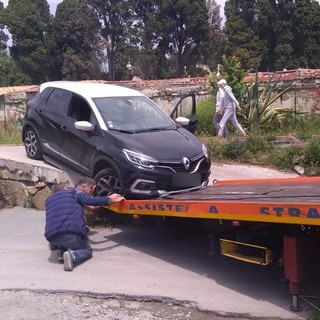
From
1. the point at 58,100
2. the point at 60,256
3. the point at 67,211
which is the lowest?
the point at 60,256

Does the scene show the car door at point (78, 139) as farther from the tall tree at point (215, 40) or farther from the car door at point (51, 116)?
the tall tree at point (215, 40)

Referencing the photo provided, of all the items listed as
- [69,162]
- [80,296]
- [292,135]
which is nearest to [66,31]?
[292,135]

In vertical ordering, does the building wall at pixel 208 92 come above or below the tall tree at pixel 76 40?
below

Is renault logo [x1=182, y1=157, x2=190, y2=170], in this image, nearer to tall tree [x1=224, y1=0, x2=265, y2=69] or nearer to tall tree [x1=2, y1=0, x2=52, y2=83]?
tall tree [x1=224, y1=0, x2=265, y2=69]

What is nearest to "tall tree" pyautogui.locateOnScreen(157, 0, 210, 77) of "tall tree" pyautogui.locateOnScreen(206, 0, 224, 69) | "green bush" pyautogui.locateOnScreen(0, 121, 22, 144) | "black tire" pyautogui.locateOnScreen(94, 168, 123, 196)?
"tall tree" pyautogui.locateOnScreen(206, 0, 224, 69)

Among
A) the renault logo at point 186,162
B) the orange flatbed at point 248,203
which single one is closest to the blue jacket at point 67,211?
the orange flatbed at point 248,203

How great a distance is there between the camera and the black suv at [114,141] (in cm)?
760

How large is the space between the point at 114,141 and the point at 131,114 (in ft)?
3.09

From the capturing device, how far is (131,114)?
28.8 feet

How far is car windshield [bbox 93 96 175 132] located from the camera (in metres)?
8.43

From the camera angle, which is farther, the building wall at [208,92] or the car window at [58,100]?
the building wall at [208,92]

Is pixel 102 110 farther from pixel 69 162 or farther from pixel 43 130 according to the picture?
pixel 43 130

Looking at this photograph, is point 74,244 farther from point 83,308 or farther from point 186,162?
point 186,162

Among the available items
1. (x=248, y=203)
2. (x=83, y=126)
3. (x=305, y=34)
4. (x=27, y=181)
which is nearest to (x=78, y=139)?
(x=83, y=126)
